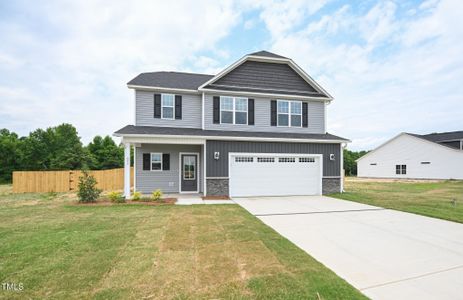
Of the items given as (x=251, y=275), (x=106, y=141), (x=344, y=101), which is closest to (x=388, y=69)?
(x=344, y=101)

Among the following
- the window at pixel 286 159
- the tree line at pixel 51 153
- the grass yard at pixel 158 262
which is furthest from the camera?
the tree line at pixel 51 153

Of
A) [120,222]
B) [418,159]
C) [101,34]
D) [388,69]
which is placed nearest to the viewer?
[120,222]

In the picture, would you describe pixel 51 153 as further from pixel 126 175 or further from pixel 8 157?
pixel 126 175

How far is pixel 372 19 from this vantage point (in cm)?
1180

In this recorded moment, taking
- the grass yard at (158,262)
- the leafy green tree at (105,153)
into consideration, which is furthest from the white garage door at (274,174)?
the leafy green tree at (105,153)

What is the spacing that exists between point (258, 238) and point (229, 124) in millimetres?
8189

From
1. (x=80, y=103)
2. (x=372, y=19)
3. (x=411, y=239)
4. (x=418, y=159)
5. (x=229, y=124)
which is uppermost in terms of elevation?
(x=372, y=19)

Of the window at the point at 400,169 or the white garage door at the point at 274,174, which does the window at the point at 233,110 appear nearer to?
the white garage door at the point at 274,174

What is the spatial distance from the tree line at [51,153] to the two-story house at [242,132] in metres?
16.8

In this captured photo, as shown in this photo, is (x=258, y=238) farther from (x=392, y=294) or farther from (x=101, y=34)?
(x=101, y=34)

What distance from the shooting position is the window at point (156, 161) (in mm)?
12391

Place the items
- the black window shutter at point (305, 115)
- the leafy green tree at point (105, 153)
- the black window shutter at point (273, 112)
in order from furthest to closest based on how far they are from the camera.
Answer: the leafy green tree at point (105, 153), the black window shutter at point (305, 115), the black window shutter at point (273, 112)

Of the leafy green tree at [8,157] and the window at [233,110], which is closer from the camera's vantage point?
the window at [233,110]

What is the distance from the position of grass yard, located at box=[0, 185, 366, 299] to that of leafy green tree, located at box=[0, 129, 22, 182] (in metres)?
28.7
